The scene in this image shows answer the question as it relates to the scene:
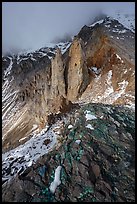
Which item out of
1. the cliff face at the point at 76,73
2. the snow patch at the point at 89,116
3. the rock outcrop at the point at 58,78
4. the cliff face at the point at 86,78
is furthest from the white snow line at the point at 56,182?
the rock outcrop at the point at 58,78

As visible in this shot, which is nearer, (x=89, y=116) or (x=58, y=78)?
(x=89, y=116)

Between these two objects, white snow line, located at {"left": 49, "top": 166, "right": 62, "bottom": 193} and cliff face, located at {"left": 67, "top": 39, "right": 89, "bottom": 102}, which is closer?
white snow line, located at {"left": 49, "top": 166, "right": 62, "bottom": 193}

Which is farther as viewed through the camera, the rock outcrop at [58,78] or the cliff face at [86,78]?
the rock outcrop at [58,78]

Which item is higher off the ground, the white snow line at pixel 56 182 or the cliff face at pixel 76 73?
the white snow line at pixel 56 182

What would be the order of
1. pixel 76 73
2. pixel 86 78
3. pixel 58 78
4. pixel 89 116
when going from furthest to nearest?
1. pixel 58 78
2. pixel 76 73
3. pixel 86 78
4. pixel 89 116

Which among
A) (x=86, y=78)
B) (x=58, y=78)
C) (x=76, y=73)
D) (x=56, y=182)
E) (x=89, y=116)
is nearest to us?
(x=56, y=182)

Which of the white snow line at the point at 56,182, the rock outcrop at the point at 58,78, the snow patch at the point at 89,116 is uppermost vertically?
the snow patch at the point at 89,116

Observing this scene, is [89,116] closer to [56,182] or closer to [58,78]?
[56,182]

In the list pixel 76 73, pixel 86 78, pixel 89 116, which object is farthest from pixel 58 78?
pixel 89 116

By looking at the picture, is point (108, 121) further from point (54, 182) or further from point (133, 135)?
point (54, 182)

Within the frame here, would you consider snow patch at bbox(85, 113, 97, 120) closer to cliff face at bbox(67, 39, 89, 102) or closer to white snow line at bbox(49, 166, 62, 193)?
white snow line at bbox(49, 166, 62, 193)

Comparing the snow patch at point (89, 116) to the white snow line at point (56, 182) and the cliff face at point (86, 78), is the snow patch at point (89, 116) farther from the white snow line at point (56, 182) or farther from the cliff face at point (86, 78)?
the cliff face at point (86, 78)

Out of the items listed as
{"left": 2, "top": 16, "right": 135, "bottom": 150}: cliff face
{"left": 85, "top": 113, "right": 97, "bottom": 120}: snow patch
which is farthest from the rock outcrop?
{"left": 85, "top": 113, "right": 97, "bottom": 120}: snow patch
